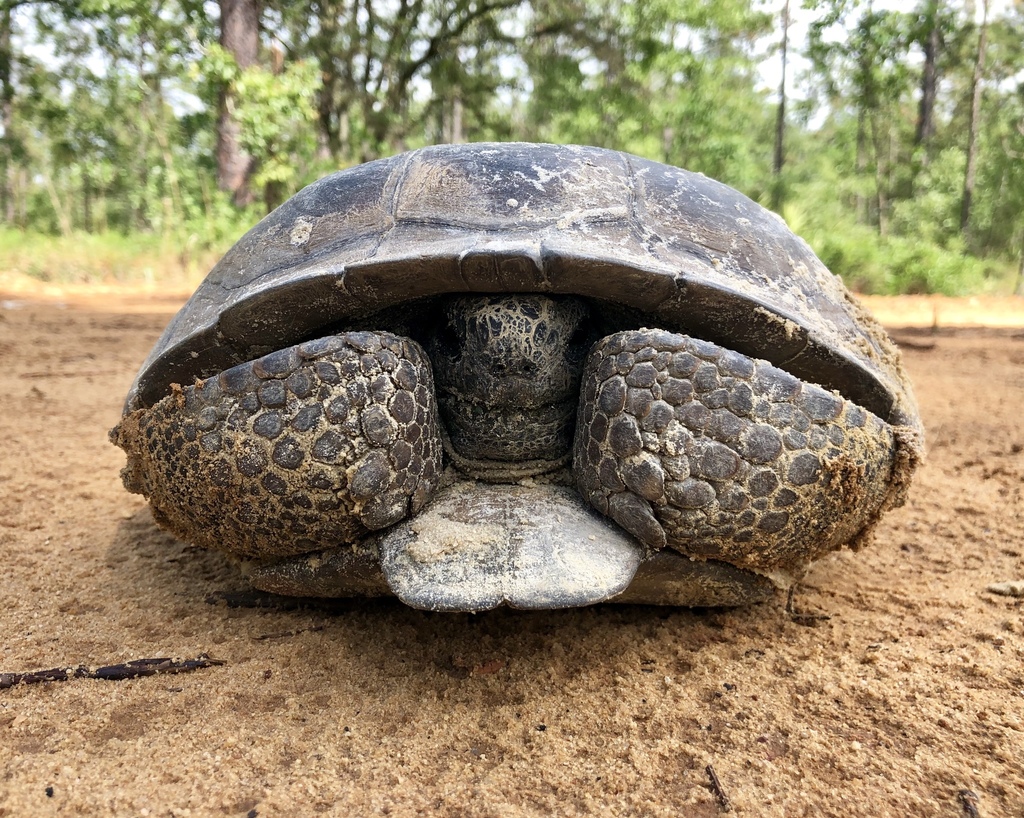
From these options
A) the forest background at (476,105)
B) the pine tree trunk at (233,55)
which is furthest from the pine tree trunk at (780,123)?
the pine tree trunk at (233,55)

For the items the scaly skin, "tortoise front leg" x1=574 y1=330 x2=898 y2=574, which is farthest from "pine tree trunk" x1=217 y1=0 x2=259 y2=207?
"tortoise front leg" x1=574 y1=330 x2=898 y2=574

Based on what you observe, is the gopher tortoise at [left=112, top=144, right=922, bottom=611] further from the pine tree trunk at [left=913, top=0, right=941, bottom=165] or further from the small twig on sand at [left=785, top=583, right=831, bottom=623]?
the pine tree trunk at [left=913, top=0, right=941, bottom=165]

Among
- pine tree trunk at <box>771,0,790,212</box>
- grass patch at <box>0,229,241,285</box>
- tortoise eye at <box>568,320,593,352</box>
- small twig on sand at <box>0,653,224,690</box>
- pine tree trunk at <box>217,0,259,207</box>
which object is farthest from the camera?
pine tree trunk at <box>771,0,790,212</box>

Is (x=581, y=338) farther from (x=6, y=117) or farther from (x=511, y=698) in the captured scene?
(x=6, y=117)

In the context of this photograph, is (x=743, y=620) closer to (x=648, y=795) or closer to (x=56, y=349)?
(x=648, y=795)

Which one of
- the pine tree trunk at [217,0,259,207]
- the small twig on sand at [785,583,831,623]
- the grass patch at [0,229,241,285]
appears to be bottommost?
the small twig on sand at [785,583,831,623]

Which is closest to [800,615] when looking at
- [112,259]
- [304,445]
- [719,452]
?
[719,452]
